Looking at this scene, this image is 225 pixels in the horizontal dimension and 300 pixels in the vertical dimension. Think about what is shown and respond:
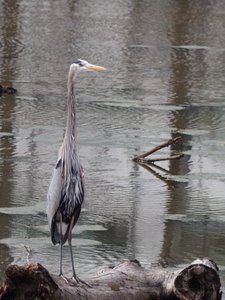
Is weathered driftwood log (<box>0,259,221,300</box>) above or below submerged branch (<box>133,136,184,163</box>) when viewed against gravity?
below

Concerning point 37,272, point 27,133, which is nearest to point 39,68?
point 27,133

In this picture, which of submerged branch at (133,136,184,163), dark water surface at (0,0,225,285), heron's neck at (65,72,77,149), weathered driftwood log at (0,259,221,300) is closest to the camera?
weathered driftwood log at (0,259,221,300)

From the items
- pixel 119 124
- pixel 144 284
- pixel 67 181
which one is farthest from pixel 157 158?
pixel 144 284

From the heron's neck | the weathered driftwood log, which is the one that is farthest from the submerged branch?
the weathered driftwood log

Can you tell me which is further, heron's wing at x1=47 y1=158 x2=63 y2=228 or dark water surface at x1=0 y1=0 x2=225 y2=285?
dark water surface at x1=0 y1=0 x2=225 y2=285

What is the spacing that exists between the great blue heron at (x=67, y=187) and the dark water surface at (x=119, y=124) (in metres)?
0.71

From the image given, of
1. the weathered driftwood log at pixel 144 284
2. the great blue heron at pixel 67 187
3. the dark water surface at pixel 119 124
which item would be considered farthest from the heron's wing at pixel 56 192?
the dark water surface at pixel 119 124

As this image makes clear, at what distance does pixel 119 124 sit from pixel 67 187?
6450 mm

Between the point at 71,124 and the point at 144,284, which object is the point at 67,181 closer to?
the point at 71,124

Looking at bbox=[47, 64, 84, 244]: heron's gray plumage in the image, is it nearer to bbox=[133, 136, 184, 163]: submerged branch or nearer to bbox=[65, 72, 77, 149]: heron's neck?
bbox=[65, 72, 77, 149]: heron's neck

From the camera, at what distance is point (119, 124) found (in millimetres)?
14320

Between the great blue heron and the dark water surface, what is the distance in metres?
0.71

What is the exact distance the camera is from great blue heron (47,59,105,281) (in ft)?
25.8

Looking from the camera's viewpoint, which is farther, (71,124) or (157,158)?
(157,158)
